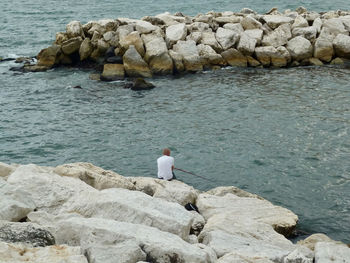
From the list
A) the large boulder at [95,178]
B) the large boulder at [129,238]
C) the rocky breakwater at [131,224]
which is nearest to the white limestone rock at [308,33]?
the rocky breakwater at [131,224]

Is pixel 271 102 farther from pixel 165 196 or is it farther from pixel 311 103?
pixel 165 196

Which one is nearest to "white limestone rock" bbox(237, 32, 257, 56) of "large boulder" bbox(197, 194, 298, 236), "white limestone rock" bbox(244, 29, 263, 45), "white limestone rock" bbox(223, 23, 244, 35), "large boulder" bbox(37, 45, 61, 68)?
"white limestone rock" bbox(244, 29, 263, 45)

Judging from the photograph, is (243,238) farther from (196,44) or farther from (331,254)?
(196,44)

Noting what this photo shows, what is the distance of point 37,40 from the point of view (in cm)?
4847

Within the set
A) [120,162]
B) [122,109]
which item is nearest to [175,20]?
[122,109]

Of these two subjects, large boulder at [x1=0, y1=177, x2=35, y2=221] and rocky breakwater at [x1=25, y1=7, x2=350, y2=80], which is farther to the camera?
rocky breakwater at [x1=25, y1=7, x2=350, y2=80]

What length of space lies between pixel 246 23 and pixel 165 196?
85.4ft

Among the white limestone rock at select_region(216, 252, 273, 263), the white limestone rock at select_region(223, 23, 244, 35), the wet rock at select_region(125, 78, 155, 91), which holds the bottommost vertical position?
the wet rock at select_region(125, 78, 155, 91)

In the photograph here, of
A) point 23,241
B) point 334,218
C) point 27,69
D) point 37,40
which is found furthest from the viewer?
point 37,40

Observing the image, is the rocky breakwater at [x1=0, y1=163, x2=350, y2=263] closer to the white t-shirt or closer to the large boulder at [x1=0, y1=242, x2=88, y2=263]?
the large boulder at [x1=0, y1=242, x2=88, y2=263]

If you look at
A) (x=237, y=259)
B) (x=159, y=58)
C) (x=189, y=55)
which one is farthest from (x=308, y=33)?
(x=237, y=259)

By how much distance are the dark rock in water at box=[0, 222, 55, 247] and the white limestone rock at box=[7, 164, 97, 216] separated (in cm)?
233

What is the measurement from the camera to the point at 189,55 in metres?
35.1

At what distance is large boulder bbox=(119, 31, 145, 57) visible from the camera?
114 feet
